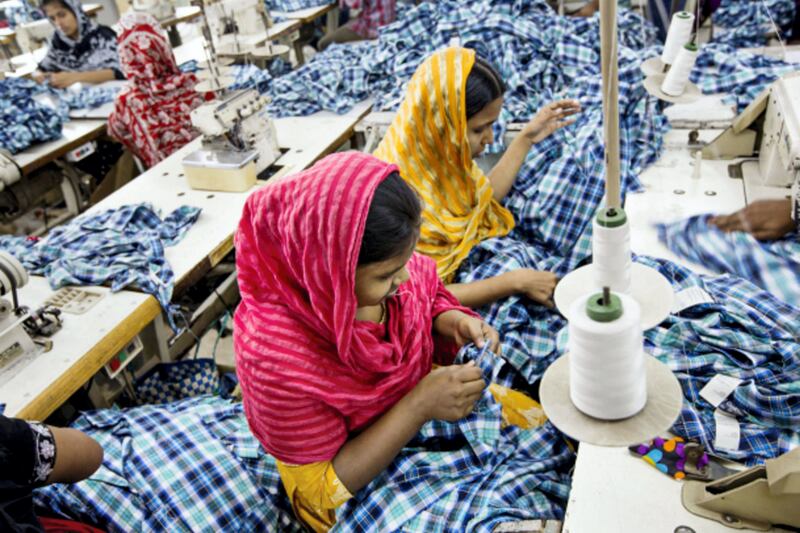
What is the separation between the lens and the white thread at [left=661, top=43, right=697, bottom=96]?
170 centimetres

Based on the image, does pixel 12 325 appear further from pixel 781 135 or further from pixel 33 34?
pixel 33 34

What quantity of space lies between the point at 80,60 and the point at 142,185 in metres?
2.52

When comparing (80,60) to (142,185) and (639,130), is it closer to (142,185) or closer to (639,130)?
(142,185)

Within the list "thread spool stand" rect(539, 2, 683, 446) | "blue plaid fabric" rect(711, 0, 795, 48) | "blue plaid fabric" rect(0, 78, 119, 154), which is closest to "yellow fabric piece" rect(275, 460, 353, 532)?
"thread spool stand" rect(539, 2, 683, 446)

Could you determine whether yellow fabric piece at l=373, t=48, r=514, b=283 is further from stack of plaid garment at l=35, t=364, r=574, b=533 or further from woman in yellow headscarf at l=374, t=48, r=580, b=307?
stack of plaid garment at l=35, t=364, r=574, b=533

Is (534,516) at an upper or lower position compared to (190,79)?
lower

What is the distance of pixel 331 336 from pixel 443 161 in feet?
2.91

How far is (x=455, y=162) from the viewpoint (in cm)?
194

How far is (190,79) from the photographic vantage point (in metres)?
3.27

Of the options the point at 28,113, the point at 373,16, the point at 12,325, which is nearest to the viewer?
the point at 12,325

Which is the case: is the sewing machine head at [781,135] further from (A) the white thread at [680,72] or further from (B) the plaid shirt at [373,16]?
(B) the plaid shirt at [373,16]

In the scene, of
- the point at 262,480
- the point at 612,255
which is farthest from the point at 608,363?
the point at 262,480

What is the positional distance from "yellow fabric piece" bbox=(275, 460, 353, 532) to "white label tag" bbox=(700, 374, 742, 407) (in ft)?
2.39

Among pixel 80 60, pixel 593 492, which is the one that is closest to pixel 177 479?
pixel 593 492
